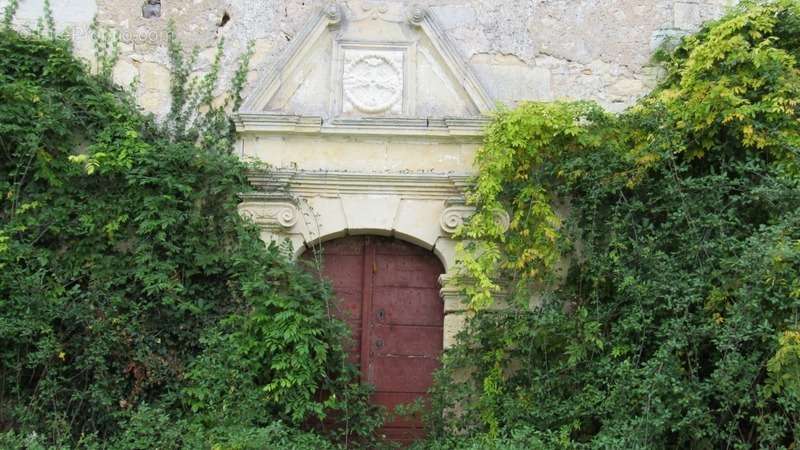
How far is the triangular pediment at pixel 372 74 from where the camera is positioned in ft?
27.8

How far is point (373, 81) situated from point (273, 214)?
47.5 inches

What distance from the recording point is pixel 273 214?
827cm

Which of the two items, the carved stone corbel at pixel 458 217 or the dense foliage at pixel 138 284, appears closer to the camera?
the dense foliage at pixel 138 284

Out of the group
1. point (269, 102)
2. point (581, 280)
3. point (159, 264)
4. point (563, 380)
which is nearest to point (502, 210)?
point (581, 280)

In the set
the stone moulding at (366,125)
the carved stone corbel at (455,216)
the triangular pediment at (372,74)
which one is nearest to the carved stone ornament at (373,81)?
the triangular pediment at (372,74)

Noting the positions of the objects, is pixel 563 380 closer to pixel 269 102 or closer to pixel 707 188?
pixel 707 188

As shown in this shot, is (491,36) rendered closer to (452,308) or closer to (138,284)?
(452,308)

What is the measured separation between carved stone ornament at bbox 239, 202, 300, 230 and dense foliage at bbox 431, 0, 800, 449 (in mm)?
1219

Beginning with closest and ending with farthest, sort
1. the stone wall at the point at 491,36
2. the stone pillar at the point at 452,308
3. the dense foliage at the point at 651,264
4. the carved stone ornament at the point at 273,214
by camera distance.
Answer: the dense foliage at the point at 651,264
the stone pillar at the point at 452,308
the carved stone ornament at the point at 273,214
the stone wall at the point at 491,36

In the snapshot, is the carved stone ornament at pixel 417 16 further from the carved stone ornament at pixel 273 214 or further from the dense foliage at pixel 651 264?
the carved stone ornament at pixel 273 214

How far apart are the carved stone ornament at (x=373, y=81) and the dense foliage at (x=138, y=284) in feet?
2.69

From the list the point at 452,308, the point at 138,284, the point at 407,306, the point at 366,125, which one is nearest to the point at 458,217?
the point at 452,308

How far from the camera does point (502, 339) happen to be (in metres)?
7.93

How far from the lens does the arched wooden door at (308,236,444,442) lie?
8.31 meters
